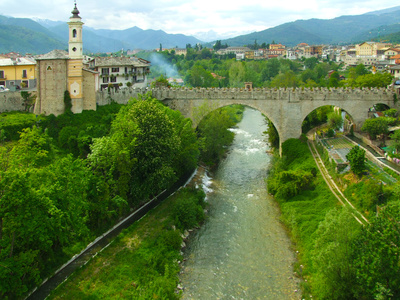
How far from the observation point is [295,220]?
2783 cm

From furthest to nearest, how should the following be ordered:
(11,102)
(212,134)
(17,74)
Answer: (17,74), (212,134), (11,102)

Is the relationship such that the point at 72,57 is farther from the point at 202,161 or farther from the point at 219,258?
the point at 219,258

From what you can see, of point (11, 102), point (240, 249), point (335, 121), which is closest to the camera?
point (240, 249)

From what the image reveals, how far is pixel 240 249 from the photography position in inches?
1000

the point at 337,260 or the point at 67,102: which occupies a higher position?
the point at 67,102

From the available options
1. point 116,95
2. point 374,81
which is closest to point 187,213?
point 116,95

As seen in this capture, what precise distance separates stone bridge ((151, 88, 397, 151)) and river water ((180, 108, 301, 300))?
21.7ft

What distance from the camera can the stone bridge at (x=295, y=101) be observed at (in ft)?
133

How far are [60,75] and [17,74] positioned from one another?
9.33m

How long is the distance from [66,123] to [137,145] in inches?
445

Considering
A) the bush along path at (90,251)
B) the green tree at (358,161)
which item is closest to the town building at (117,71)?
the bush along path at (90,251)

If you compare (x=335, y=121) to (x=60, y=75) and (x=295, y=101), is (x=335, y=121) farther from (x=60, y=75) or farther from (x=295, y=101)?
(x=60, y=75)

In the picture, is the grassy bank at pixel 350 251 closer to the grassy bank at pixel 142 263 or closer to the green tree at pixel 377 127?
the grassy bank at pixel 142 263

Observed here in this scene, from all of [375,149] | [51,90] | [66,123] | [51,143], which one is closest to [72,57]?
Answer: [51,90]
